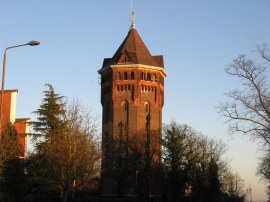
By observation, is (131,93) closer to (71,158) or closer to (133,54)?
(133,54)

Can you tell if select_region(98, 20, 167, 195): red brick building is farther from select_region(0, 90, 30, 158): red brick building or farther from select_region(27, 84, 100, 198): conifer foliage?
select_region(27, 84, 100, 198): conifer foliage

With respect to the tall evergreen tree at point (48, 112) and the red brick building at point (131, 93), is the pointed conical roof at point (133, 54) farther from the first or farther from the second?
the tall evergreen tree at point (48, 112)

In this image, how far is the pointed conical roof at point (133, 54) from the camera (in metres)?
66.9

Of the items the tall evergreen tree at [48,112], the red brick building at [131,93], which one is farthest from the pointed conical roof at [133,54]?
the tall evergreen tree at [48,112]

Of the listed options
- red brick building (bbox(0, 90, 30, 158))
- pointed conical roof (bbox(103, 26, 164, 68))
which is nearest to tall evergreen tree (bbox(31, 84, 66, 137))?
red brick building (bbox(0, 90, 30, 158))

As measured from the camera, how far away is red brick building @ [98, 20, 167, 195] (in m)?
64.1

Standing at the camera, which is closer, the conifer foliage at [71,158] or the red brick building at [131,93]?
the conifer foliage at [71,158]

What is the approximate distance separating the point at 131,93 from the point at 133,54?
641 centimetres

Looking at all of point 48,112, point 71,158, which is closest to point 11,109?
point 48,112

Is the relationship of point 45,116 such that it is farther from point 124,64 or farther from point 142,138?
point 124,64

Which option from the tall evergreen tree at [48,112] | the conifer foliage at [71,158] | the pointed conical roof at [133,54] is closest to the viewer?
the conifer foliage at [71,158]

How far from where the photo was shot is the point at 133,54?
6738cm

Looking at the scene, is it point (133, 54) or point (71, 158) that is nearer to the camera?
point (71, 158)

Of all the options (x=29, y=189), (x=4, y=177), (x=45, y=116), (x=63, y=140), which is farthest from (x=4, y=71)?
(x=45, y=116)
